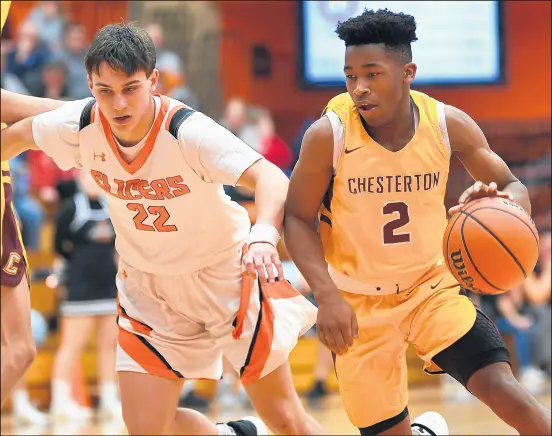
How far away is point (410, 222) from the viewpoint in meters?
4.21

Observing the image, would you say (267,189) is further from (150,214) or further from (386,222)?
(150,214)

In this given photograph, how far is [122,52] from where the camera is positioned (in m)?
4.12

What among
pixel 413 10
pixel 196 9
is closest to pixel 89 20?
pixel 196 9

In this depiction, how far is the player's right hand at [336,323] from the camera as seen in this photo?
385cm

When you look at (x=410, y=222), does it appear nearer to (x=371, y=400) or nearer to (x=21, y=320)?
(x=371, y=400)

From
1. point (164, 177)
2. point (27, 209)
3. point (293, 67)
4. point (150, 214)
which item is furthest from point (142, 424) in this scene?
point (293, 67)

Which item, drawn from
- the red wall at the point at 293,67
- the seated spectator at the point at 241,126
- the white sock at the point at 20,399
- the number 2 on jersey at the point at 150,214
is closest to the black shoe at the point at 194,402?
the white sock at the point at 20,399

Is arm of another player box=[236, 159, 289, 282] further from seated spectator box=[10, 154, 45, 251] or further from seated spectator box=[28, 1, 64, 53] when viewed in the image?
seated spectator box=[28, 1, 64, 53]

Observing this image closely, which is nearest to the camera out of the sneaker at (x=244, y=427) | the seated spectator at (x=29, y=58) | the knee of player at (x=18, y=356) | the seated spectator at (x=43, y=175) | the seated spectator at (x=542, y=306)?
the knee of player at (x=18, y=356)

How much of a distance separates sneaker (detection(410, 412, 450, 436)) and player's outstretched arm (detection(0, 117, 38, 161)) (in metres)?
2.27

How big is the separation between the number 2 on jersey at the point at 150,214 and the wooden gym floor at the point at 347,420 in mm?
3225

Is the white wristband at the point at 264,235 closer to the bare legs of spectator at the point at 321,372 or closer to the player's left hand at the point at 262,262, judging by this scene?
the player's left hand at the point at 262,262

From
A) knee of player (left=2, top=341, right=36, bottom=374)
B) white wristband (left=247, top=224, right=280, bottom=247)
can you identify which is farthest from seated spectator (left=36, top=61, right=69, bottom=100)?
white wristband (left=247, top=224, right=280, bottom=247)

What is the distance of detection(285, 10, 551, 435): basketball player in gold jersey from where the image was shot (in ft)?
13.1
